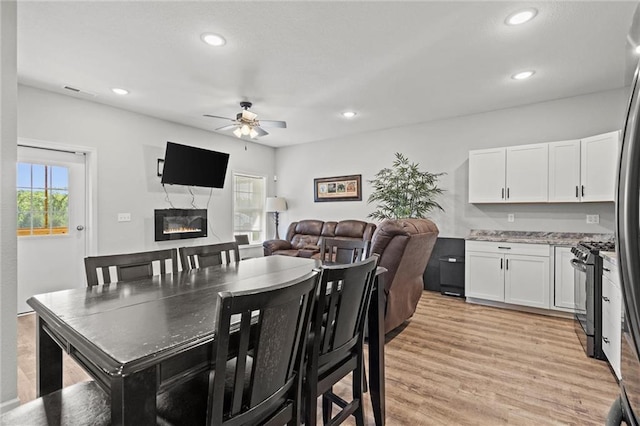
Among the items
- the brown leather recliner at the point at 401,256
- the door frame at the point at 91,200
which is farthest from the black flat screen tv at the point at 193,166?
the brown leather recliner at the point at 401,256

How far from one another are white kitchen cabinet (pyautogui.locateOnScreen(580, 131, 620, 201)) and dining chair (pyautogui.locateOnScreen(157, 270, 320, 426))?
4.00 m

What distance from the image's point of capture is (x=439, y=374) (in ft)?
7.72

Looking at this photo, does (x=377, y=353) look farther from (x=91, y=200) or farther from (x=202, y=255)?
(x=91, y=200)

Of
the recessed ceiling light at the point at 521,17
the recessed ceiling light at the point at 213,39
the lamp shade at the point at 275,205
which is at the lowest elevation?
the lamp shade at the point at 275,205

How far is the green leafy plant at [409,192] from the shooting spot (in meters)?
4.86

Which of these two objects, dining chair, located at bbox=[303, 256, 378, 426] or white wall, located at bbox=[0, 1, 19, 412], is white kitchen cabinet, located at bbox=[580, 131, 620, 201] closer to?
dining chair, located at bbox=[303, 256, 378, 426]

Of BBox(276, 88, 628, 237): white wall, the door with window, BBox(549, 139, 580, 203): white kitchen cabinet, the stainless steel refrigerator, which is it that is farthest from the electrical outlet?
the door with window

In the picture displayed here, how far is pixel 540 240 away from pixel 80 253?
598cm

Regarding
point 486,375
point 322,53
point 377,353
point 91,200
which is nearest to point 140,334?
point 377,353

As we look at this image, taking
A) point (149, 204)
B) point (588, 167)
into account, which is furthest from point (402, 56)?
point (149, 204)

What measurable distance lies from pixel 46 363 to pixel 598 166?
199 inches

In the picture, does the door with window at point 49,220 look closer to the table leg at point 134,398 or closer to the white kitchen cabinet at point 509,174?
the table leg at point 134,398

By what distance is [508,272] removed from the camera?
12.9ft

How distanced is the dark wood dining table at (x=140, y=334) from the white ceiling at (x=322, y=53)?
6.49 feet
